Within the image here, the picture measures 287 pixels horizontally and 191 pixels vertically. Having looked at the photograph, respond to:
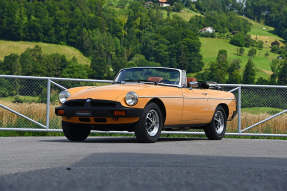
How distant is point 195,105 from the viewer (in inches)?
406

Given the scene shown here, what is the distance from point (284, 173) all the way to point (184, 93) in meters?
5.43

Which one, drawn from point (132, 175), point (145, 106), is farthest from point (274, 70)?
point (132, 175)

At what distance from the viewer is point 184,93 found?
32.8 feet

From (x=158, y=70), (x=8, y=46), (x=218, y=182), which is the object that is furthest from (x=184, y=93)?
(x=8, y=46)

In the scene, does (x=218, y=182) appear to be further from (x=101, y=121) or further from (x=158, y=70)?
(x=158, y=70)

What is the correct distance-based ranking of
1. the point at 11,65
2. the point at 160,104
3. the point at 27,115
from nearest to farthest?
the point at 160,104 < the point at 27,115 < the point at 11,65

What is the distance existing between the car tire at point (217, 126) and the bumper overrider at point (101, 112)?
2855 mm

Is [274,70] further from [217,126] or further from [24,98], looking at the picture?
[217,126]

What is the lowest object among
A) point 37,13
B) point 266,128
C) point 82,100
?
point 266,128

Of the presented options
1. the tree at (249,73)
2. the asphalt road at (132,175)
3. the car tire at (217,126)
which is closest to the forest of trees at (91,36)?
the tree at (249,73)

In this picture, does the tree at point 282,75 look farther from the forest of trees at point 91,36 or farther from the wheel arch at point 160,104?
the wheel arch at point 160,104

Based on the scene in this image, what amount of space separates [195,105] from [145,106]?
1.86 metres

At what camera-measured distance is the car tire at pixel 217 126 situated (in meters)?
11.0

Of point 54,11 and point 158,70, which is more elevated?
point 54,11
